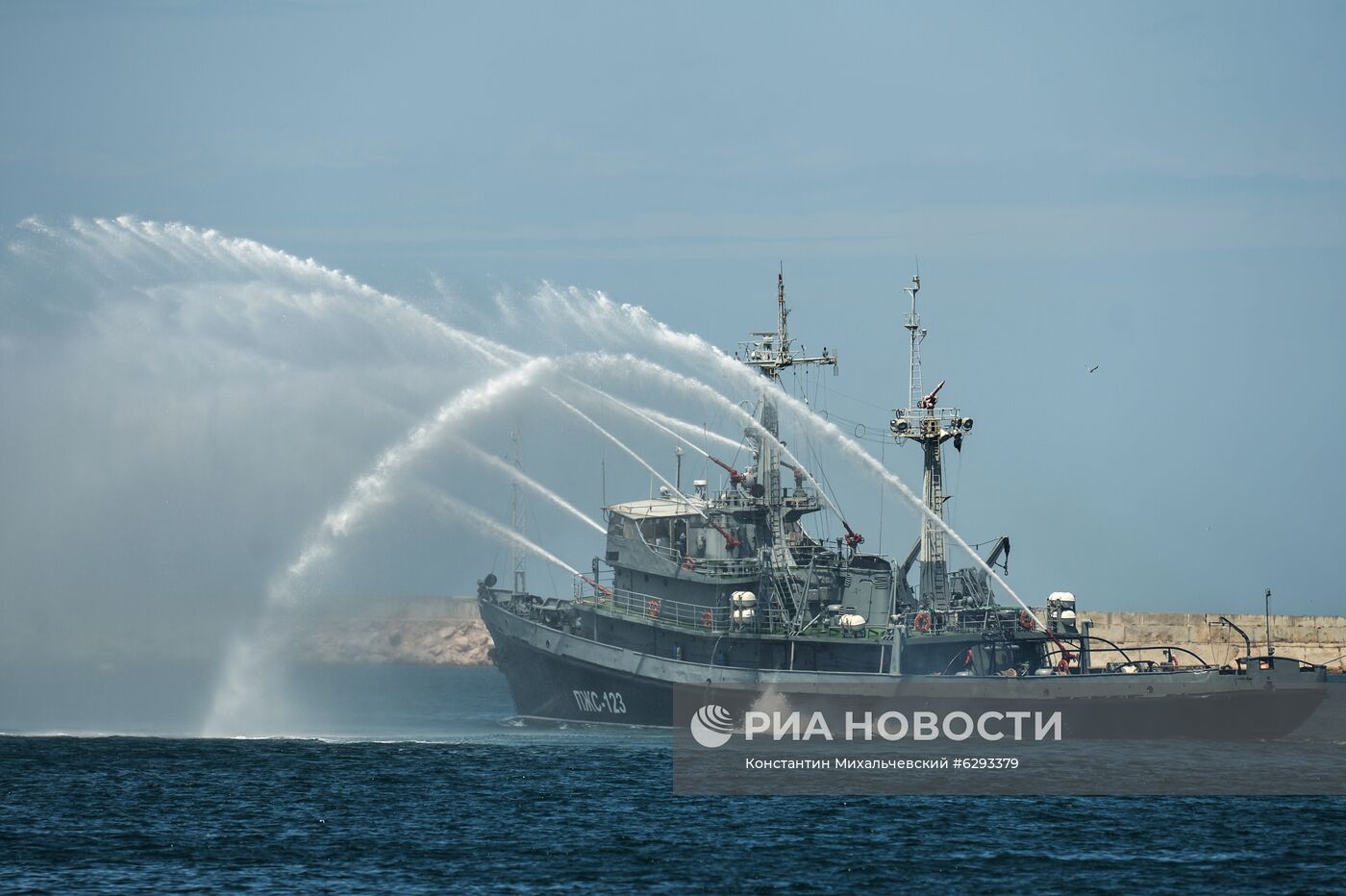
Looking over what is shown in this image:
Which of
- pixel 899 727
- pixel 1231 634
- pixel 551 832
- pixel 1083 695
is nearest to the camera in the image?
pixel 551 832

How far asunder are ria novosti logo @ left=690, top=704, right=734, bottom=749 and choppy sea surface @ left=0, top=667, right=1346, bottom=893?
551 cm

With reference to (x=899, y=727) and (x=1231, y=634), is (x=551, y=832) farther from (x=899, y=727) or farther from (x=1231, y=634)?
(x=1231, y=634)

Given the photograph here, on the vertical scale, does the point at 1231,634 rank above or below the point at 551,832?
above

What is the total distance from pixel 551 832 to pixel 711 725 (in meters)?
23.9

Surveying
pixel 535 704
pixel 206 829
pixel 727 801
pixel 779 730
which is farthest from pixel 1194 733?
pixel 206 829

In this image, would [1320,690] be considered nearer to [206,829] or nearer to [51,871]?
[206,829]

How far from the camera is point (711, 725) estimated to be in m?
65.7

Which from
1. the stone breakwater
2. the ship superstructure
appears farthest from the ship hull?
the stone breakwater

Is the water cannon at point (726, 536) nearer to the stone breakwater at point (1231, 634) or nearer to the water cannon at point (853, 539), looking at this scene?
the water cannon at point (853, 539)

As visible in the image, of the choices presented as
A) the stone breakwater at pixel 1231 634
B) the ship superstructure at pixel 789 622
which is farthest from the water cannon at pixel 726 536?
the stone breakwater at pixel 1231 634

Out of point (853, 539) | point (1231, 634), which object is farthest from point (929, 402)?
point (1231, 634)

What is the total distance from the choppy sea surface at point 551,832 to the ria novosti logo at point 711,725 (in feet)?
18.1

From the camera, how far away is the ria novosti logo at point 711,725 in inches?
2534

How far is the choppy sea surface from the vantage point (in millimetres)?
36531
